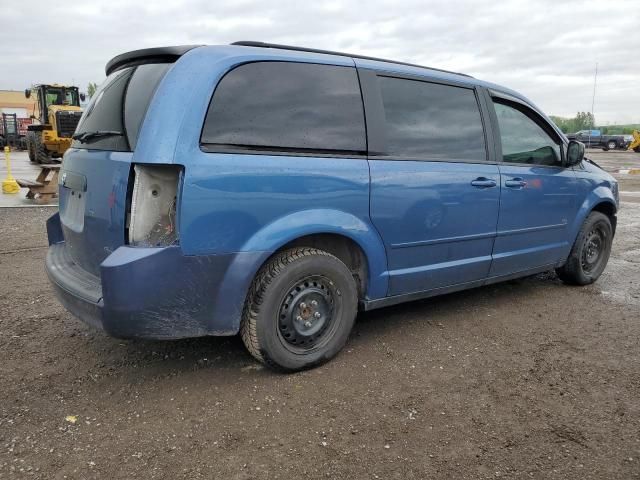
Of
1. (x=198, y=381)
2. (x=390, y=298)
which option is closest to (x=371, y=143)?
(x=390, y=298)

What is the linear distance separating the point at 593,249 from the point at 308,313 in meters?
3.47

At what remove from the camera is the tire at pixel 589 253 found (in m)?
4.99

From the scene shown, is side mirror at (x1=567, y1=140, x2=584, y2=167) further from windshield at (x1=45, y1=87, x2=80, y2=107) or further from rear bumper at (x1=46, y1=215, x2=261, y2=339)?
windshield at (x1=45, y1=87, x2=80, y2=107)

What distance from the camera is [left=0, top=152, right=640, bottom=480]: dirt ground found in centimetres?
236

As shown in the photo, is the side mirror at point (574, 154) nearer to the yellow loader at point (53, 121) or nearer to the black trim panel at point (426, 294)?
the black trim panel at point (426, 294)

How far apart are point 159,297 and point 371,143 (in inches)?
62.6

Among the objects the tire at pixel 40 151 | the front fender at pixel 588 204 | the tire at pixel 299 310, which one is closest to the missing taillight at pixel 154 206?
the tire at pixel 299 310

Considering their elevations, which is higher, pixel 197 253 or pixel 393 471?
pixel 197 253

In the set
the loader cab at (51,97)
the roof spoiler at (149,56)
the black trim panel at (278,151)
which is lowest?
the black trim panel at (278,151)

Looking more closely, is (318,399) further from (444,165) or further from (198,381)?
(444,165)

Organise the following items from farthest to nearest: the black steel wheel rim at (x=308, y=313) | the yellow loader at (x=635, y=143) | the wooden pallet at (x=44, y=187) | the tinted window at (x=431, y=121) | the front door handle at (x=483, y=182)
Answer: the yellow loader at (x=635, y=143), the wooden pallet at (x=44, y=187), the front door handle at (x=483, y=182), the tinted window at (x=431, y=121), the black steel wheel rim at (x=308, y=313)

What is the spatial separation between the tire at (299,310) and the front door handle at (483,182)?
1.25 meters

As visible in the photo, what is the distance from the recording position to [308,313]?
10.4 ft

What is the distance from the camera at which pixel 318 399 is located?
2.89 m
